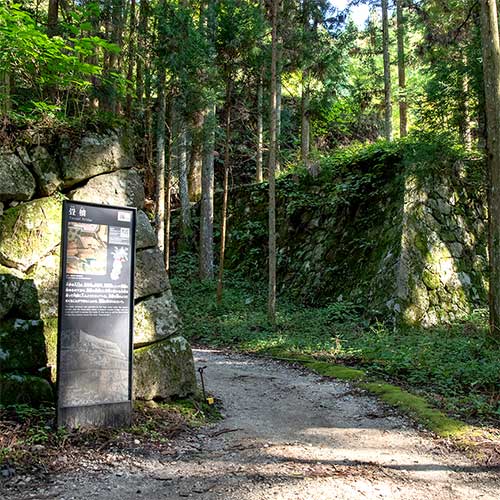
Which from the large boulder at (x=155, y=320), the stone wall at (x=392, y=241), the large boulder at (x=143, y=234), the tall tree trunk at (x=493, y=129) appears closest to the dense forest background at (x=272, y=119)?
the tall tree trunk at (x=493, y=129)

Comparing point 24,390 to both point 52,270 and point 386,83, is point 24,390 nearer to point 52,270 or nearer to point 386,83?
point 52,270

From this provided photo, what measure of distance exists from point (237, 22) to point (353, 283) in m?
7.56

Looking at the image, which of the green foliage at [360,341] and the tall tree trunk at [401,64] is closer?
the green foliage at [360,341]

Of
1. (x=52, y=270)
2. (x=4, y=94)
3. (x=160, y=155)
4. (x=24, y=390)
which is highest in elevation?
(x=160, y=155)

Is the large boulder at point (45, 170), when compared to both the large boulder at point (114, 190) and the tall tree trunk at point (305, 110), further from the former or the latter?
the tall tree trunk at point (305, 110)

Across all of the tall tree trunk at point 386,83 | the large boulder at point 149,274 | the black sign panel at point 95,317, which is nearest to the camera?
the black sign panel at point 95,317

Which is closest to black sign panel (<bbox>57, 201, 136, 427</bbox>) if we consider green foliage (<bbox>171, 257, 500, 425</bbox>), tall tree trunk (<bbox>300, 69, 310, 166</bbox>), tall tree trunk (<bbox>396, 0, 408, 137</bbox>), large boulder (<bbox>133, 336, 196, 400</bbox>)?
large boulder (<bbox>133, 336, 196, 400</bbox>)

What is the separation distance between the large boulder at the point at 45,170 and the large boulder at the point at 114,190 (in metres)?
0.21

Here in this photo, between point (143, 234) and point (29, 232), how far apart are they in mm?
1154

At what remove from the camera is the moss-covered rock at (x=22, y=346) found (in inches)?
163

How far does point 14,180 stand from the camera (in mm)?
4508

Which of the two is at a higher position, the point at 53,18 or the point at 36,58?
the point at 53,18

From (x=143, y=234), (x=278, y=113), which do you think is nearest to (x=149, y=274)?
(x=143, y=234)

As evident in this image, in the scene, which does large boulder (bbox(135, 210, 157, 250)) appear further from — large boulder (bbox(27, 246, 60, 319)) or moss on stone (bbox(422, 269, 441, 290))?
moss on stone (bbox(422, 269, 441, 290))
